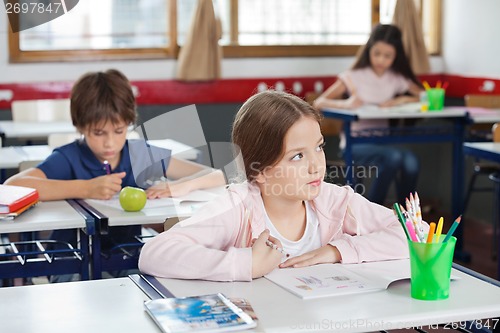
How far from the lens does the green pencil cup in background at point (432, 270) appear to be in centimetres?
180

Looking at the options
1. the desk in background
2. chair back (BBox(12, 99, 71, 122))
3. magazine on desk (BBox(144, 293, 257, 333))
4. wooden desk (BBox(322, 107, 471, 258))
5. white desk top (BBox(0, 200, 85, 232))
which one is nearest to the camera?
magazine on desk (BBox(144, 293, 257, 333))

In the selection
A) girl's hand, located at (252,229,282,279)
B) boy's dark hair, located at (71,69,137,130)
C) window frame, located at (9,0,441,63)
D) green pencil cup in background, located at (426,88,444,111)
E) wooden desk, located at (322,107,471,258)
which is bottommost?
wooden desk, located at (322,107,471,258)

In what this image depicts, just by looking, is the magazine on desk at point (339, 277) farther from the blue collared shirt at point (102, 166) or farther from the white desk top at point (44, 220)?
the blue collared shirt at point (102, 166)

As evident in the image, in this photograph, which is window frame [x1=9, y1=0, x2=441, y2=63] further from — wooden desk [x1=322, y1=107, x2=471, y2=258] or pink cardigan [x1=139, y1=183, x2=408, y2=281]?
pink cardigan [x1=139, y1=183, x2=408, y2=281]

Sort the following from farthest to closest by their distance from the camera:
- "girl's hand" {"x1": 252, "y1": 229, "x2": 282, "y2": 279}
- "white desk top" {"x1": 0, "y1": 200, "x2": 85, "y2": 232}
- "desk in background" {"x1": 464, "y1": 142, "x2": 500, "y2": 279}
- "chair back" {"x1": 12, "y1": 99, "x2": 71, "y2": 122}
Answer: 1. "chair back" {"x1": 12, "y1": 99, "x2": 71, "y2": 122}
2. "desk in background" {"x1": 464, "y1": 142, "x2": 500, "y2": 279}
3. "white desk top" {"x1": 0, "y1": 200, "x2": 85, "y2": 232}
4. "girl's hand" {"x1": 252, "y1": 229, "x2": 282, "y2": 279}

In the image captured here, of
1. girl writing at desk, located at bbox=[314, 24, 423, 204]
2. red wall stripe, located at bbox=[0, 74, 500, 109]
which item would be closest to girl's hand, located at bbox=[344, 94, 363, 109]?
girl writing at desk, located at bbox=[314, 24, 423, 204]

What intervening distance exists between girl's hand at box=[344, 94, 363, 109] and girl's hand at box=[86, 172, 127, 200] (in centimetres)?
271

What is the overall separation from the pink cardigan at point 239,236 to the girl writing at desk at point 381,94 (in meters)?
3.21

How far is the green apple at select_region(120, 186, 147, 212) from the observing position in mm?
2848

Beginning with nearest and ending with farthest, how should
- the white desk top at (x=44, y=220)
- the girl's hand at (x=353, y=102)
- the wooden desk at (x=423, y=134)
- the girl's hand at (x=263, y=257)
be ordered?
1. the girl's hand at (x=263, y=257)
2. the white desk top at (x=44, y=220)
3. the wooden desk at (x=423, y=134)
4. the girl's hand at (x=353, y=102)

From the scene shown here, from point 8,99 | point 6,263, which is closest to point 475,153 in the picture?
point 6,263

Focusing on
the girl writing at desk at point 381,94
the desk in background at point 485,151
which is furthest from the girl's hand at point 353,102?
the desk in background at point 485,151

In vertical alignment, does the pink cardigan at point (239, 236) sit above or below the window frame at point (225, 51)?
below

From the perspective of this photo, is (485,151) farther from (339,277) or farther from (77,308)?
(77,308)
